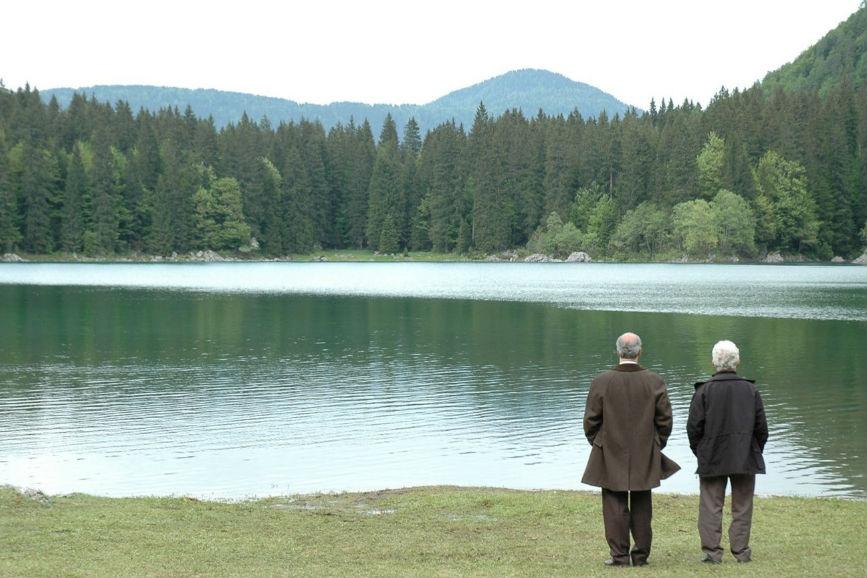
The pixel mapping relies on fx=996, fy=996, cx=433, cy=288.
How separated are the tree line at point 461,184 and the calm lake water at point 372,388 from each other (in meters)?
79.5

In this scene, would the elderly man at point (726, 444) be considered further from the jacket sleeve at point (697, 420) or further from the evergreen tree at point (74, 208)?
the evergreen tree at point (74, 208)

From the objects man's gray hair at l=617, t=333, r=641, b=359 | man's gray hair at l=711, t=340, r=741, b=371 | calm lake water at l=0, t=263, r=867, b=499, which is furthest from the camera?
calm lake water at l=0, t=263, r=867, b=499

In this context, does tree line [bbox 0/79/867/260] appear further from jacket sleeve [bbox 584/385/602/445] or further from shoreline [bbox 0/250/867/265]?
jacket sleeve [bbox 584/385/602/445]

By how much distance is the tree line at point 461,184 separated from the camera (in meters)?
142

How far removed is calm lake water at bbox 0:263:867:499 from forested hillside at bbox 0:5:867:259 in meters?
79.3

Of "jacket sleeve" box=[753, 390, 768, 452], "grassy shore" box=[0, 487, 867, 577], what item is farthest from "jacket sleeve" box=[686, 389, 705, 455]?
"grassy shore" box=[0, 487, 867, 577]

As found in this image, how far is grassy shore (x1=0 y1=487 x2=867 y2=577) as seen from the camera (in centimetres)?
954

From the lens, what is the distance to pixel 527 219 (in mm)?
160875

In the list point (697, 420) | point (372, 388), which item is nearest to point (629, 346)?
A: point (697, 420)

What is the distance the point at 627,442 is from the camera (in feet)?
30.8

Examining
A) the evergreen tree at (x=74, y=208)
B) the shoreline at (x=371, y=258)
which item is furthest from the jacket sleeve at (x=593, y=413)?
the evergreen tree at (x=74, y=208)

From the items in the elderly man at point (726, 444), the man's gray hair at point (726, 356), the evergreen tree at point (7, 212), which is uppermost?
the evergreen tree at point (7, 212)

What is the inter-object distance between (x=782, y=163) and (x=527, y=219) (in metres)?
39.7

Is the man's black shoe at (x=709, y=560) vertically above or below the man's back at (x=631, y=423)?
below
